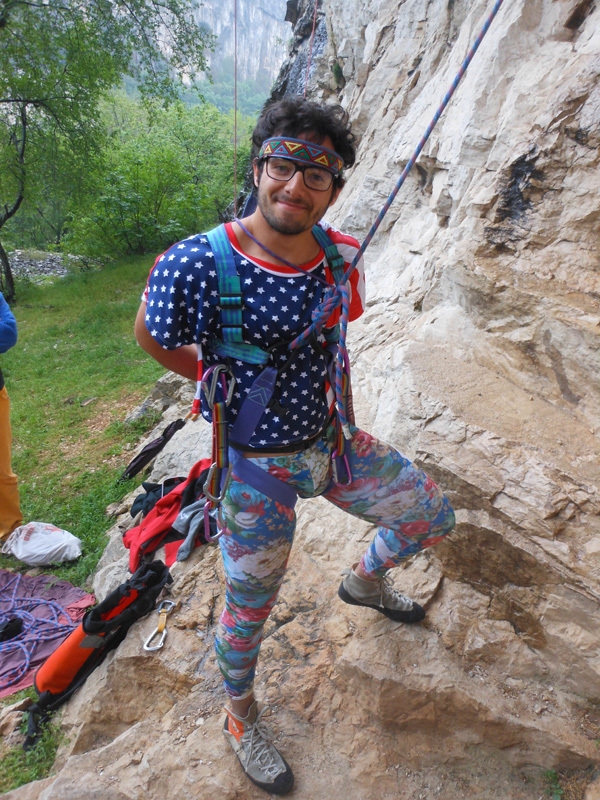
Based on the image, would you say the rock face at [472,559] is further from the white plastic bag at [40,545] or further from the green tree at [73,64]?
the green tree at [73,64]

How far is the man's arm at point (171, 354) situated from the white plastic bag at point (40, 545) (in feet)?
12.3

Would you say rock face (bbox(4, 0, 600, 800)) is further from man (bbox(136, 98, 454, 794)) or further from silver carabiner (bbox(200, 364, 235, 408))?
silver carabiner (bbox(200, 364, 235, 408))

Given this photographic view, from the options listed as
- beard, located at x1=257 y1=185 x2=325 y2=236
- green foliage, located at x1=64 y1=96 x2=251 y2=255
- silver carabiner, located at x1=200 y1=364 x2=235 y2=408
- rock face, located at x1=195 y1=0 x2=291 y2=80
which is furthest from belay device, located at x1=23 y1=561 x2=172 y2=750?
rock face, located at x1=195 y1=0 x2=291 y2=80

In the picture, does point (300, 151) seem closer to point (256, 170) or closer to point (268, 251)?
point (256, 170)

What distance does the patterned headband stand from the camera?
165cm

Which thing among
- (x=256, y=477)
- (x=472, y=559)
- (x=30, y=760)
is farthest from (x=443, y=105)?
(x=30, y=760)

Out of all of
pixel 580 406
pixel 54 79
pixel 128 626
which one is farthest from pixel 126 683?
pixel 54 79

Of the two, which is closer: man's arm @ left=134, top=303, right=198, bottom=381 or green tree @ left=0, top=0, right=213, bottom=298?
man's arm @ left=134, top=303, right=198, bottom=381

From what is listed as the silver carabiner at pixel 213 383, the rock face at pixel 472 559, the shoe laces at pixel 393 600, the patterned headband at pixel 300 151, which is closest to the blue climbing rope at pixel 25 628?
the rock face at pixel 472 559

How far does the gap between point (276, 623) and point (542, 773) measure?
144 cm

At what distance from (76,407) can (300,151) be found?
750 centimetres

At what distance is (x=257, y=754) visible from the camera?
7.10ft

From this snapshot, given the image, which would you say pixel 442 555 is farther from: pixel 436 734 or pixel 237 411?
pixel 237 411

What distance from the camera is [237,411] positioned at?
1760 mm
